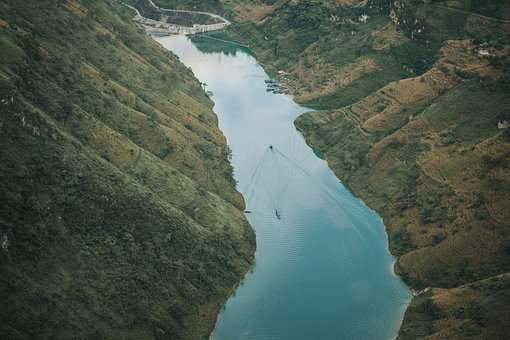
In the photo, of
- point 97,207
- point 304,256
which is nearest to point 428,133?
point 304,256

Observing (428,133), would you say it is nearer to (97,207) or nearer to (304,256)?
(304,256)

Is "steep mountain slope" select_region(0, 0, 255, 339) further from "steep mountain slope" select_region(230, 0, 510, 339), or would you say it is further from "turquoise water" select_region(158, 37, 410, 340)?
"steep mountain slope" select_region(230, 0, 510, 339)

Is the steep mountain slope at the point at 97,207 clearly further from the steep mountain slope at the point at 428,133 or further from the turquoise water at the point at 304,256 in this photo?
the steep mountain slope at the point at 428,133

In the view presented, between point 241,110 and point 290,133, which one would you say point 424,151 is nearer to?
point 290,133

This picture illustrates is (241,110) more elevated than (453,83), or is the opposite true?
(453,83)

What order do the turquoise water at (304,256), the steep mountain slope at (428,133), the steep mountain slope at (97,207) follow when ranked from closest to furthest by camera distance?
the steep mountain slope at (97,207)
the turquoise water at (304,256)
the steep mountain slope at (428,133)

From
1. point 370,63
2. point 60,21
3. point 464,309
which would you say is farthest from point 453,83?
point 60,21

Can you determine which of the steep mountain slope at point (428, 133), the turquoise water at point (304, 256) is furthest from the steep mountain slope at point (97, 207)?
the steep mountain slope at point (428, 133)
